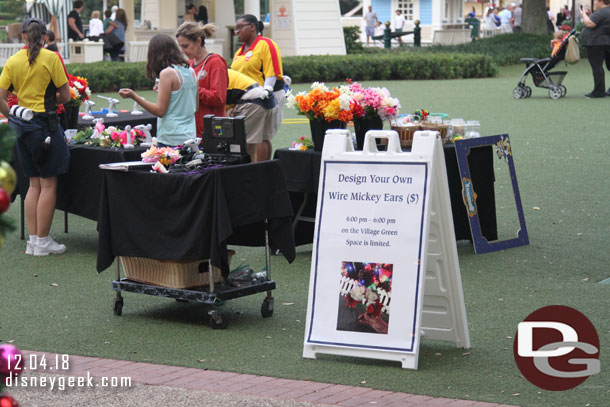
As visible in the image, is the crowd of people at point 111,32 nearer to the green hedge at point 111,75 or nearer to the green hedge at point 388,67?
the green hedge at point 111,75

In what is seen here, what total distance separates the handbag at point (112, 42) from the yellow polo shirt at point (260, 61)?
21962mm

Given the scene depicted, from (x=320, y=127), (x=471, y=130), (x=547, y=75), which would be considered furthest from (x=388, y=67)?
(x=320, y=127)

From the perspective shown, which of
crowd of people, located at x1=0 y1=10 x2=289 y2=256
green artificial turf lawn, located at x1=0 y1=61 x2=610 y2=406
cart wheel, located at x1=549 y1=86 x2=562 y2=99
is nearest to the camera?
green artificial turf lawn, located at x1=0 y1=61 x2=610 y2=406

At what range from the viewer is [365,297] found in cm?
537

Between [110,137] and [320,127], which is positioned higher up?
[320,127]

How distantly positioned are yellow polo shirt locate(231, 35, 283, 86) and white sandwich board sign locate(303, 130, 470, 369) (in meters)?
4.86

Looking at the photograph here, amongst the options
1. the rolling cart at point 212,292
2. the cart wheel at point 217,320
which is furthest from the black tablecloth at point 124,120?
the cart wheel at point 217,320

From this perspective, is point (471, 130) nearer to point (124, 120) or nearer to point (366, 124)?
point (366, 124)

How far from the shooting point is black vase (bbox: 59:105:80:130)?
9422mm

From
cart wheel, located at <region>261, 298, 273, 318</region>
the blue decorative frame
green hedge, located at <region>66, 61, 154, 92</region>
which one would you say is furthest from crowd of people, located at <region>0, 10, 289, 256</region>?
green hedge, located at <region>66, 61, 154, 92</region>

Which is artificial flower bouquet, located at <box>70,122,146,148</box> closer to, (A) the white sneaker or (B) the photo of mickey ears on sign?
(A) the white sneaker

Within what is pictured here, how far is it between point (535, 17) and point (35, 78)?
3227 centimetres

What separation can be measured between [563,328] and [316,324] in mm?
1359

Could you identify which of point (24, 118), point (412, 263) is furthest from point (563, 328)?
point (24, 118)
